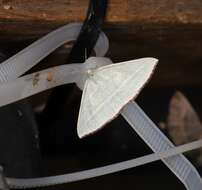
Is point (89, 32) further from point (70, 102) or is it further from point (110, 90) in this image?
point (70, 102)

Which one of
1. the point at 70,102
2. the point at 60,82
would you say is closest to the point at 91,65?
the point at 60,82

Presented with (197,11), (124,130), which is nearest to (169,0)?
(197,11)

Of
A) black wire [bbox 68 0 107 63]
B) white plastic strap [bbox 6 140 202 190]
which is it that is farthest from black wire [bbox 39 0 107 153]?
white plastic strap [bbox 6 140 202 190]

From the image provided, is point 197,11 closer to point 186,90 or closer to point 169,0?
point 169,0

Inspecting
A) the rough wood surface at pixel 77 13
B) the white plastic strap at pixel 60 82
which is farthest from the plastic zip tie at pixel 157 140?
the rough wood surface at pixel 77 13

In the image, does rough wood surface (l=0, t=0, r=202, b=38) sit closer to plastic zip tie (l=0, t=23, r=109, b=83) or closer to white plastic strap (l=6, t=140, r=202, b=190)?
plastic zip tie (l=0, t=23, r=109, b=83)

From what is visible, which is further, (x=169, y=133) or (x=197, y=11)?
(x=169, y=133)
